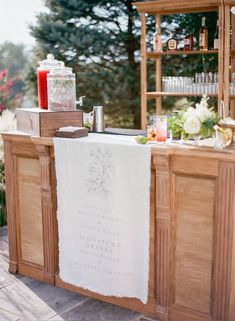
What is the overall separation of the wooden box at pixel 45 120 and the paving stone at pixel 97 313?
1.08 metres

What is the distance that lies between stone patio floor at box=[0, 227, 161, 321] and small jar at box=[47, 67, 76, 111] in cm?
119

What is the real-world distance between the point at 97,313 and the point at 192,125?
1.24 metres

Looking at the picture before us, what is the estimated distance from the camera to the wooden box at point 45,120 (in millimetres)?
2975

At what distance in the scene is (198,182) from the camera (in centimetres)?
248

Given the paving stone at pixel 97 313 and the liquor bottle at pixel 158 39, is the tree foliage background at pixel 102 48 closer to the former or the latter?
the liquor bottle at pixel 158 39

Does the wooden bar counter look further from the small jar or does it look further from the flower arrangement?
the small jar

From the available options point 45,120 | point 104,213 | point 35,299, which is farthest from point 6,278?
point 45,120

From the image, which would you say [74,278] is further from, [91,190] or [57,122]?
[57,122]

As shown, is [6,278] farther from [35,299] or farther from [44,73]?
[44,73]

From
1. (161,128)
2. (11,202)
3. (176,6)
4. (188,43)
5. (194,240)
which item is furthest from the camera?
(188,43)

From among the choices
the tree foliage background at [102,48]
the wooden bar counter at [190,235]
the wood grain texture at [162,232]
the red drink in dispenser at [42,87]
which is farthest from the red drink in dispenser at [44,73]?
the tree foliage background at [102,48]

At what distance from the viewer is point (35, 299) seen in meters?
3.00

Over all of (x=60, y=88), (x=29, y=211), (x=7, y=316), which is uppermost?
(x=60, y=88)

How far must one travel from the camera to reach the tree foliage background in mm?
8805
